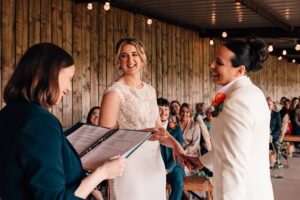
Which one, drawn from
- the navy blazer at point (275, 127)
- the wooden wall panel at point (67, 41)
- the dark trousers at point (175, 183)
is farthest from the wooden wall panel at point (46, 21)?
the navy blazer at point (275, 127)

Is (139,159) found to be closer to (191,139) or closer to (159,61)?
(191,139)

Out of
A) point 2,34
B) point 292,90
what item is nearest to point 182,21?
point 2,34

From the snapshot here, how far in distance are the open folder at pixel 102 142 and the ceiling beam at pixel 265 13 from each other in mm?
6068

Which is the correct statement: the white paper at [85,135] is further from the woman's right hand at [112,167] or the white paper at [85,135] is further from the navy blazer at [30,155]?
the navy blazer at [30,155]

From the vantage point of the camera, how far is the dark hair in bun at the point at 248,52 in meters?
1.91

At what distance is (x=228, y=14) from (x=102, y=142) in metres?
7.65

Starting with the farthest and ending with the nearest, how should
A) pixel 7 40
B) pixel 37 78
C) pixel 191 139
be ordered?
pixel 191 139 → pixel 7 40 → pixel 37 78

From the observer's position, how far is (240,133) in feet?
5.49

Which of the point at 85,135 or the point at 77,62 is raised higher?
the point at 77,62

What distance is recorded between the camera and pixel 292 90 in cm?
1997

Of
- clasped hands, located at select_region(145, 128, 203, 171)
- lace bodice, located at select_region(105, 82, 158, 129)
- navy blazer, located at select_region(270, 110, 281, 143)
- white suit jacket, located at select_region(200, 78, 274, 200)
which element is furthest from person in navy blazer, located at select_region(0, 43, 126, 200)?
navy blazer, located at select_region(270, 110, 281, 143)

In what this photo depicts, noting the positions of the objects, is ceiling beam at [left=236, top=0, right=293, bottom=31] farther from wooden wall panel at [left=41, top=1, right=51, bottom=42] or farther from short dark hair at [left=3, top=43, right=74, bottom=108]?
short dark hair at [left=3, top=43, right=74, bottom=108]

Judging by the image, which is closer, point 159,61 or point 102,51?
point 102,51

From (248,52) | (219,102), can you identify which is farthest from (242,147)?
(248,52)
